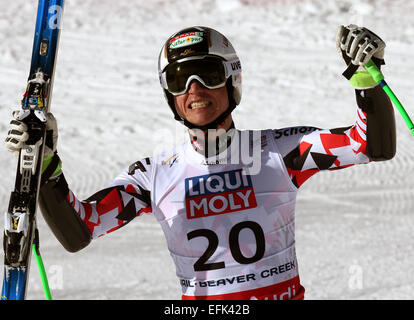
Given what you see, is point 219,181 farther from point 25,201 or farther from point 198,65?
point 25,201

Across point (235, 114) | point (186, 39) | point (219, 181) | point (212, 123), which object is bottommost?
point (219, 181)

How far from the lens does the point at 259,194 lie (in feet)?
13.1

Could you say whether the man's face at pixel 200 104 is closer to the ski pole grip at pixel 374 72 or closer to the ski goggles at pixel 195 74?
the ski goggles at pixel 195 74

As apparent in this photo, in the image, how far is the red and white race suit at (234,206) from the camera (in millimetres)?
3900

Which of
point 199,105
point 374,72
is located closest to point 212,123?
point 199,105

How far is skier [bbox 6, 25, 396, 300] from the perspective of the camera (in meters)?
3.81

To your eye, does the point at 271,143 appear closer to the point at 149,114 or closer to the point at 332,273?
the point at 332,273

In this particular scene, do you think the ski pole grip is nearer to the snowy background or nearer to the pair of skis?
the snowy background

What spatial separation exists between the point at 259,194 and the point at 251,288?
19.6 inches

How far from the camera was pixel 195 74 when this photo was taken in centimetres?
404

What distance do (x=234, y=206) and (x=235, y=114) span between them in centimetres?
1105

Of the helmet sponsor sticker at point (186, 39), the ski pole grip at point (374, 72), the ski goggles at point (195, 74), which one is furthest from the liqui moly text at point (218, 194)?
the ski pole grip at point (374, 72)

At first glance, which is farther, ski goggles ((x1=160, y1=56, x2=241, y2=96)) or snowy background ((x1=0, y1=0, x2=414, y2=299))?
snowy background ((x1=0, y1=0, x2=414, y2=299))

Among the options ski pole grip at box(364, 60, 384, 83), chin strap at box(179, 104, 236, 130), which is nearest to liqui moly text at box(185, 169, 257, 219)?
chin strap at box(179, 104, 236, 130)
